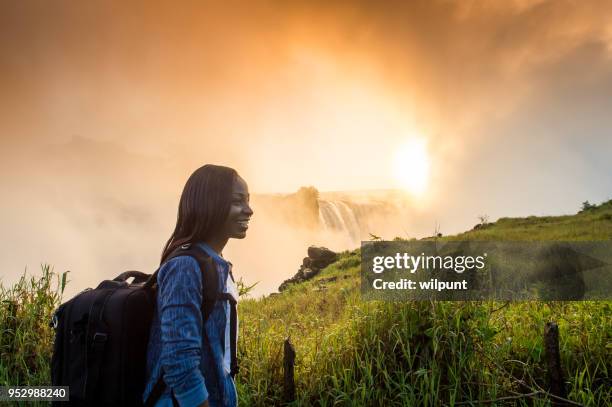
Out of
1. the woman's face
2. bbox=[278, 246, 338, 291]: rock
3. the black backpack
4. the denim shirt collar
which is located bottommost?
the black backpack

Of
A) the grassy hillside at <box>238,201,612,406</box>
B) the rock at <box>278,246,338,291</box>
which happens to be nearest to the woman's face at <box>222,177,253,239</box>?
the grassy hillside at <box>238,201,612,406</box>

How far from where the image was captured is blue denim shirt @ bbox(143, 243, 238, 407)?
1.82m

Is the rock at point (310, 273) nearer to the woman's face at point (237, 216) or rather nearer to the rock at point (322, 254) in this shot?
the rock at point (322, 254)

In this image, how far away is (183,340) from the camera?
1815 mm

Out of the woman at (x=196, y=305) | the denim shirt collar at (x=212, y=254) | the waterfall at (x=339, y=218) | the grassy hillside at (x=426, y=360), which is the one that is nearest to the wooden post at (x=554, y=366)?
the grassy hillside at (x=426, y=360)

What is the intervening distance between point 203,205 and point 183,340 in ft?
2.20

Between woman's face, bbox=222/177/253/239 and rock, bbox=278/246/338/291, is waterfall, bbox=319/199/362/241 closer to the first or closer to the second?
rock, bbox=278/246/338/291

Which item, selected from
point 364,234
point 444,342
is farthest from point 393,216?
point 444,342

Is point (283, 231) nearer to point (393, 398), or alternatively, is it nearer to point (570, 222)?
point (570, 222)

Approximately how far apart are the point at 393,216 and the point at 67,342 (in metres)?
66.5

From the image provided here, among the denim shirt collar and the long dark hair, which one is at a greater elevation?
the long dark hair

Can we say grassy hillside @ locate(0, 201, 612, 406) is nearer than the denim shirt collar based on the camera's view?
No

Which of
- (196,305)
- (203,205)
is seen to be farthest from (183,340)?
(203,205)

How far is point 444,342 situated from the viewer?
164 inches
